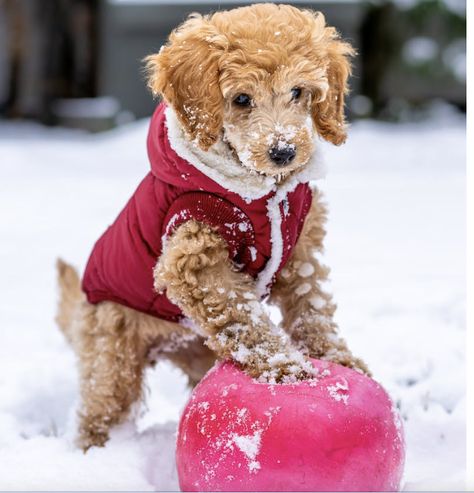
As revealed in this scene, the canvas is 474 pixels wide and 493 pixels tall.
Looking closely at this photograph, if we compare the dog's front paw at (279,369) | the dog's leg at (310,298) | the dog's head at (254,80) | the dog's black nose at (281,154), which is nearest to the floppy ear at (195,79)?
the dog's head at (254,80)

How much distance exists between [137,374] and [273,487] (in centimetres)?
112

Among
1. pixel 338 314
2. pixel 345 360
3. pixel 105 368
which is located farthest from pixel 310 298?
pixel 338 314

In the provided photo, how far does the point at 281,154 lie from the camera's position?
8.26ft

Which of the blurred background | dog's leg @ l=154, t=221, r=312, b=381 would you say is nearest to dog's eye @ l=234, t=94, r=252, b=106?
dog's leg @ l=154, t=221, r=312, b=381

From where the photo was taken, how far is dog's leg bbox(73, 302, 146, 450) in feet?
10.3

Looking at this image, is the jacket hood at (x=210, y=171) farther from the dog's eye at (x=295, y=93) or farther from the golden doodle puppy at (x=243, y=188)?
the dog's eye at (x=295, y=93)

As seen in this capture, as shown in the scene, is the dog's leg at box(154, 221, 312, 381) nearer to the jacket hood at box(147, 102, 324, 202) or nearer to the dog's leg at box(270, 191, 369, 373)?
the jacket hood at box(147, 102, 324, 202)

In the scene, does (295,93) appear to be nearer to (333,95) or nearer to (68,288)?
(333,95)

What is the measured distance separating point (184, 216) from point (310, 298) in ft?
1.98

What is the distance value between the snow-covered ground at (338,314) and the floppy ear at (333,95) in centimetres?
36

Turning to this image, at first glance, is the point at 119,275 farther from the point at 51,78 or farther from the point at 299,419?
the point at 51,78

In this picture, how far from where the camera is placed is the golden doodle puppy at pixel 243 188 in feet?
8.37

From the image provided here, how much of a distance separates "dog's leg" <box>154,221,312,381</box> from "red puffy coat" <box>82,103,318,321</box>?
7 cm

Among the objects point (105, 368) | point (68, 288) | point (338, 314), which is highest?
point (105, 368)
